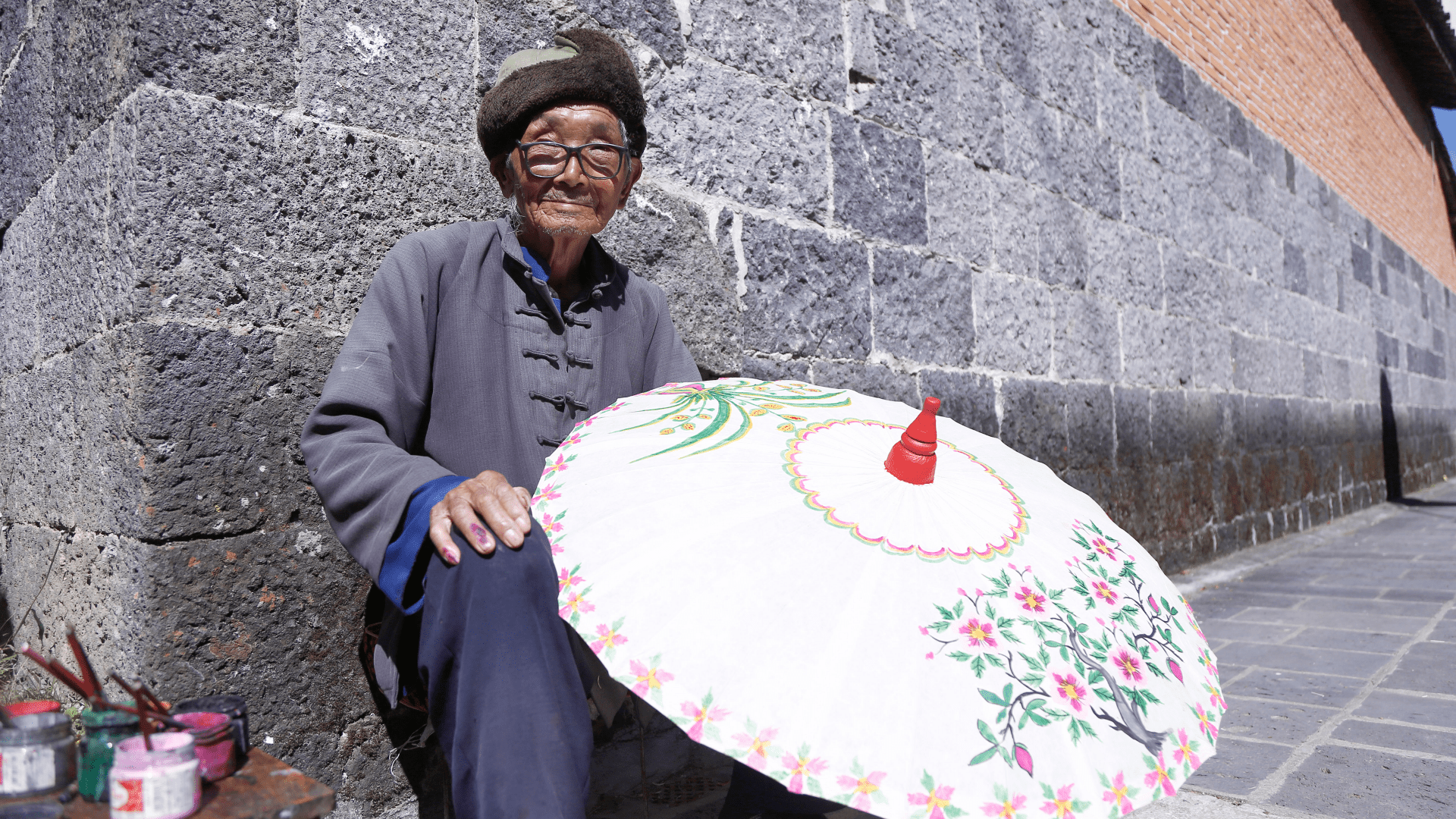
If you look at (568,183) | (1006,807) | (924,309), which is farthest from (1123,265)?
(1006,807)

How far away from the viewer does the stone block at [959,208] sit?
3.68 m

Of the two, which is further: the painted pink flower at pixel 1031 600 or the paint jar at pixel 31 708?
the painted pink flower at pixel 1031 600

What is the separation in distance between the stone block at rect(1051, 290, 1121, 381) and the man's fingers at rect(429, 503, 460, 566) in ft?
12.0

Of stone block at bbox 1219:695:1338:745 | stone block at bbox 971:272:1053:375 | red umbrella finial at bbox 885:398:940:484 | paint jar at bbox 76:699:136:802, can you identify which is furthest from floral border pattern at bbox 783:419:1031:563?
stone block at bbox 971:272:1053:375

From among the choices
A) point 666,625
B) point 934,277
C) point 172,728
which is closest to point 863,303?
point 934,277

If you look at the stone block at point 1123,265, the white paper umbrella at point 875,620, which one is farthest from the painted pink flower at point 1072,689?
the stone block at point 1123,265

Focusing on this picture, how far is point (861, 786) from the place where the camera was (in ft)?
3.21

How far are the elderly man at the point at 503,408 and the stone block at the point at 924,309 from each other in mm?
1423

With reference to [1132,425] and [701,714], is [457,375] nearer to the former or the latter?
[701,714]

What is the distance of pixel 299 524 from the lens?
73.2 inches

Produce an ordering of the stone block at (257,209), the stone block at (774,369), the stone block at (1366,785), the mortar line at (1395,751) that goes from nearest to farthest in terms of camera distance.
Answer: the stone block at (257,209) < the stone block at (1366,785) < the mortar line at (1395,751) < the stone block at (774,369)

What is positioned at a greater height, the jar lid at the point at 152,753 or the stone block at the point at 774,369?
the stone block at the point at 774,369

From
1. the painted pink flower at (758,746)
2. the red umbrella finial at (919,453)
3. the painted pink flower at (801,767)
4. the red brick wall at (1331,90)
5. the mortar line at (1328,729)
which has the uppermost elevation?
the red brick wall at (1331,90)

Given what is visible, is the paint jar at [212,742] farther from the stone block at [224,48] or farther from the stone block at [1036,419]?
the stone block at [1036,419]
